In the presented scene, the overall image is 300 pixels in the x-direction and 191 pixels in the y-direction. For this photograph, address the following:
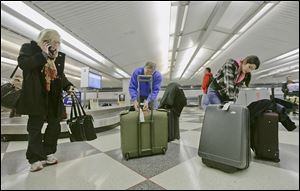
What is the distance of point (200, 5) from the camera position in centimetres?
405

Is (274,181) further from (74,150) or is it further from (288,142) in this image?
(74,150)

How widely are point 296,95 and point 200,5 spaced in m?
3.91

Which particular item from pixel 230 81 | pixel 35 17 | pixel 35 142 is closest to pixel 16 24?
pixel 35 17

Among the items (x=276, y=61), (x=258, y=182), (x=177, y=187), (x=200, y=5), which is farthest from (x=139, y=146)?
(x=276, y=61)

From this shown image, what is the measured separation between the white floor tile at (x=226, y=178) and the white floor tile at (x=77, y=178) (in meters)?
0.23

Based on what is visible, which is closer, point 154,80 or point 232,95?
point 232,95

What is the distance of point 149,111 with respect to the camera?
1801 mm

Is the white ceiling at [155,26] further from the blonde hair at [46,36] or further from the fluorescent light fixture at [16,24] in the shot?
the blonde hair at [46,36]

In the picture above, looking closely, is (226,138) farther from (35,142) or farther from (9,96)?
(9,96)

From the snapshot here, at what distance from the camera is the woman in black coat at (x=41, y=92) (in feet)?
4.21

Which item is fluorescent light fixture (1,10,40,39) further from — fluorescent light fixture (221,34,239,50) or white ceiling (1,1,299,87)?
fluorescent light fixture (221,34,239,50)

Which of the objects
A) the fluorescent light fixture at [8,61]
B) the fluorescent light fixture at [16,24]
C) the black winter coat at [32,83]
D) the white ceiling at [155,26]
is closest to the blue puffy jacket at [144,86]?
the black winter coat at [32,83]

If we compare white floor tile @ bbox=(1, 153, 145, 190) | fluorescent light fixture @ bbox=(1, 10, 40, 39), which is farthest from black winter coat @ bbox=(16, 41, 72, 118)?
fluorescent light fixture @ bbox=(1, 10, 40, 39)

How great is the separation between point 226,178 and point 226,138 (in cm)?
29
